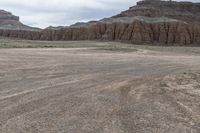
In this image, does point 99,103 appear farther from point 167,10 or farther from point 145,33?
point 167,10

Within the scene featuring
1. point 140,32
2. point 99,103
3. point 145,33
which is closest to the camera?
point 99,103

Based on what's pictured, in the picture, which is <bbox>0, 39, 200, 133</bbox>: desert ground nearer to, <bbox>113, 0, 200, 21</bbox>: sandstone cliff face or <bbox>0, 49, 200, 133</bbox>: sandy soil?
<bbox>0, 49, 200, 133</bbox>: sandy soil

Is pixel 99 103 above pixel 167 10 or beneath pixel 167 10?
beneath

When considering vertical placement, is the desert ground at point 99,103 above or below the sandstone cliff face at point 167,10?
below

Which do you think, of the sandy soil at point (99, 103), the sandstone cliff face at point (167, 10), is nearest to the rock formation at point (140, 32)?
the sandstone cliff face at point (167, 10)

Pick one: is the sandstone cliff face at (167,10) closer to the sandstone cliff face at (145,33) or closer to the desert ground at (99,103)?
the sandstone cliff face at (145,33)

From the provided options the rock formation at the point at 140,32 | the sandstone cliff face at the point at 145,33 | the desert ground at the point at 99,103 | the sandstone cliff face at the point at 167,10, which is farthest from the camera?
the sandstone cliff face at the point at 167,10

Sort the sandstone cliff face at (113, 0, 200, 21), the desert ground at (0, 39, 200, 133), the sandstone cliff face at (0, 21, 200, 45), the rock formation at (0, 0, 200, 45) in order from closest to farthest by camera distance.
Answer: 1. the desert ground at (0, 39, 200, 133)
2. the sandstone cliff face at (0, 21, 200, 45)
3. the rock formation at (0, 0, 200, 45)
4. the sandstone cliff face at (113, 0, 200, 21)

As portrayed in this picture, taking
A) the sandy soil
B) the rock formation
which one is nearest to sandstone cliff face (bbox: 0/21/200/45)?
the rock formation

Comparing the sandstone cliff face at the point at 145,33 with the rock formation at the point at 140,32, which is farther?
the rock formation at the point at 140,32

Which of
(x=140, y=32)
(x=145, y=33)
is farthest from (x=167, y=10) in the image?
(x=140, y=32)

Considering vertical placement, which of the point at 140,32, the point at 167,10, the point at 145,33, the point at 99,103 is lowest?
the point at 99,103

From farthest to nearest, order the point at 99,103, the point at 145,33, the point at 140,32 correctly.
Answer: the point at 145,33
the point at 140,32
the point at 99,103

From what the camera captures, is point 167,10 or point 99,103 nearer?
point 99,103
